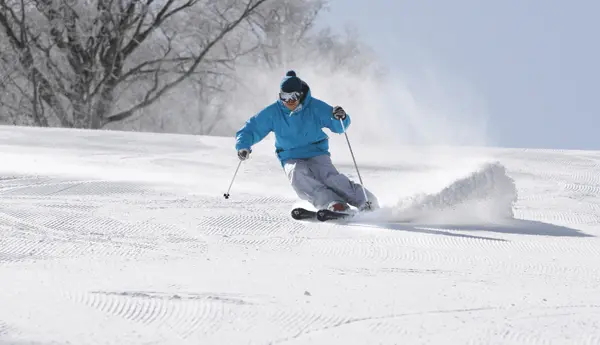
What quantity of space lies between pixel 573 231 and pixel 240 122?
2834 cm

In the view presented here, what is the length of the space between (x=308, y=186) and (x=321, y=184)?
96 millimetres

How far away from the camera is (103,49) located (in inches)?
1028

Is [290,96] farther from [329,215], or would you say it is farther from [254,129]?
[329,215]

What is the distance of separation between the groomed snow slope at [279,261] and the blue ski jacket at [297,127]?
0.46m

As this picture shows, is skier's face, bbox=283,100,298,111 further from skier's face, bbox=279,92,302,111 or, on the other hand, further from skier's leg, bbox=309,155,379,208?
skier's leg, bbox=309,155,379,208

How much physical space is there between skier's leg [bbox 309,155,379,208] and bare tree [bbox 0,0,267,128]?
18.5 metres

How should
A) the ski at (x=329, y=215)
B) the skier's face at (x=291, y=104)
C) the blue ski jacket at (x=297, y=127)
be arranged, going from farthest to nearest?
the blue ski jacket at (x=297, y=127)
the skier's face at (x=291, y=104)
the ski at (x=329, y=215)

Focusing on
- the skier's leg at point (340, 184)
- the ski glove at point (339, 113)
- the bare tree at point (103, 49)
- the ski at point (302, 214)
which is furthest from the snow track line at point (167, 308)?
the bare tree at point (103, 49)

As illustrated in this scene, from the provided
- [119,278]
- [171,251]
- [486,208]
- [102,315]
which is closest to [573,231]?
[486,208]

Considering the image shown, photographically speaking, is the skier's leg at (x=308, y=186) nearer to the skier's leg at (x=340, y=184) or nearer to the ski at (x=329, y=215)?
the skier's leg at (x=340, y=184)

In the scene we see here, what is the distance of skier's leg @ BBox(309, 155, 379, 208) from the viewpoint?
718 cm

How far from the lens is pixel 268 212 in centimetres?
709

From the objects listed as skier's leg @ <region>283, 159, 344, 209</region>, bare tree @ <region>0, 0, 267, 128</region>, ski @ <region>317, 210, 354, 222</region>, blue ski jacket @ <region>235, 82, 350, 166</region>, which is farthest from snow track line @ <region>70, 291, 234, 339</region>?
bare tree @ <region>0, 0, 267, 128</region>

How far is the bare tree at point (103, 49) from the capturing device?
25109 millimetres
